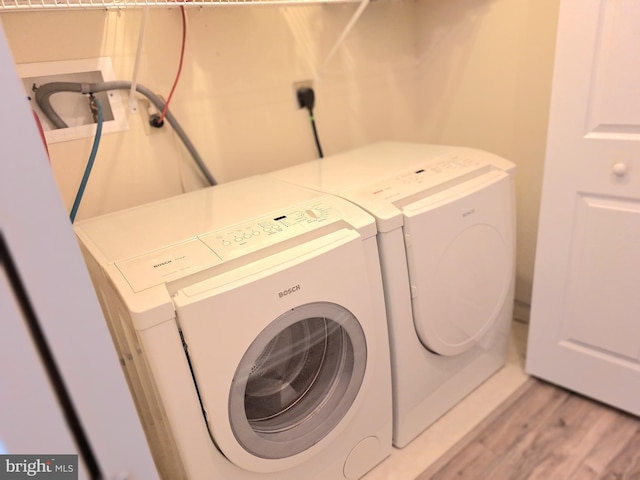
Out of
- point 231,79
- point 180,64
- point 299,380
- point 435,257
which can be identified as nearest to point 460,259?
point 435,257

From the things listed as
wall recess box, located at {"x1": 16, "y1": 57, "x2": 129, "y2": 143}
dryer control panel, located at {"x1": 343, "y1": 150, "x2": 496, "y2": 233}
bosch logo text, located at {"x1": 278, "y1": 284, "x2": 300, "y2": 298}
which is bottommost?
bosch logo text, located at {"x1": 278, "y1": 284, "x2": 300, "y2": 298}

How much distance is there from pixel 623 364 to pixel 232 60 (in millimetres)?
1706

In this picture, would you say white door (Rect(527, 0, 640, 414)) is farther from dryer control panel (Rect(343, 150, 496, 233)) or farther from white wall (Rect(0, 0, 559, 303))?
white wall (Rect(0, 0, 559, 303))

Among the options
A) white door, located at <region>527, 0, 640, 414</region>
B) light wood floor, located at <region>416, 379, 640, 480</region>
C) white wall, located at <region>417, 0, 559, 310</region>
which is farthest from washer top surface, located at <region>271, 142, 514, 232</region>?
light wood floor, located at <region>416, 379, 640, 480</region>

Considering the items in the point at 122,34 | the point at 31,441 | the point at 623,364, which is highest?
the point at 122,34

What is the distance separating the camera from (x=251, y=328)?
3.29ft

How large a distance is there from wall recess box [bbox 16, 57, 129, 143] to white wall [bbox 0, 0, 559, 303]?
0.03 m

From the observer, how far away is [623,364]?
1.49 m

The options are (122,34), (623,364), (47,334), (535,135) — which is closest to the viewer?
(47,334)

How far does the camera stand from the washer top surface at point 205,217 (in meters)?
1.13

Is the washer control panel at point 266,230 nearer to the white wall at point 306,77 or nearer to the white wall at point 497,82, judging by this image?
the white wall at point 306,77

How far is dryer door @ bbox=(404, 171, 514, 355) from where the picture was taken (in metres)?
1.32

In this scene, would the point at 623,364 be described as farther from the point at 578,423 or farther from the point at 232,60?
the point at 232,60

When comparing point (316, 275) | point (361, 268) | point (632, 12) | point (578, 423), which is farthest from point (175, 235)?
point (578, 423)
